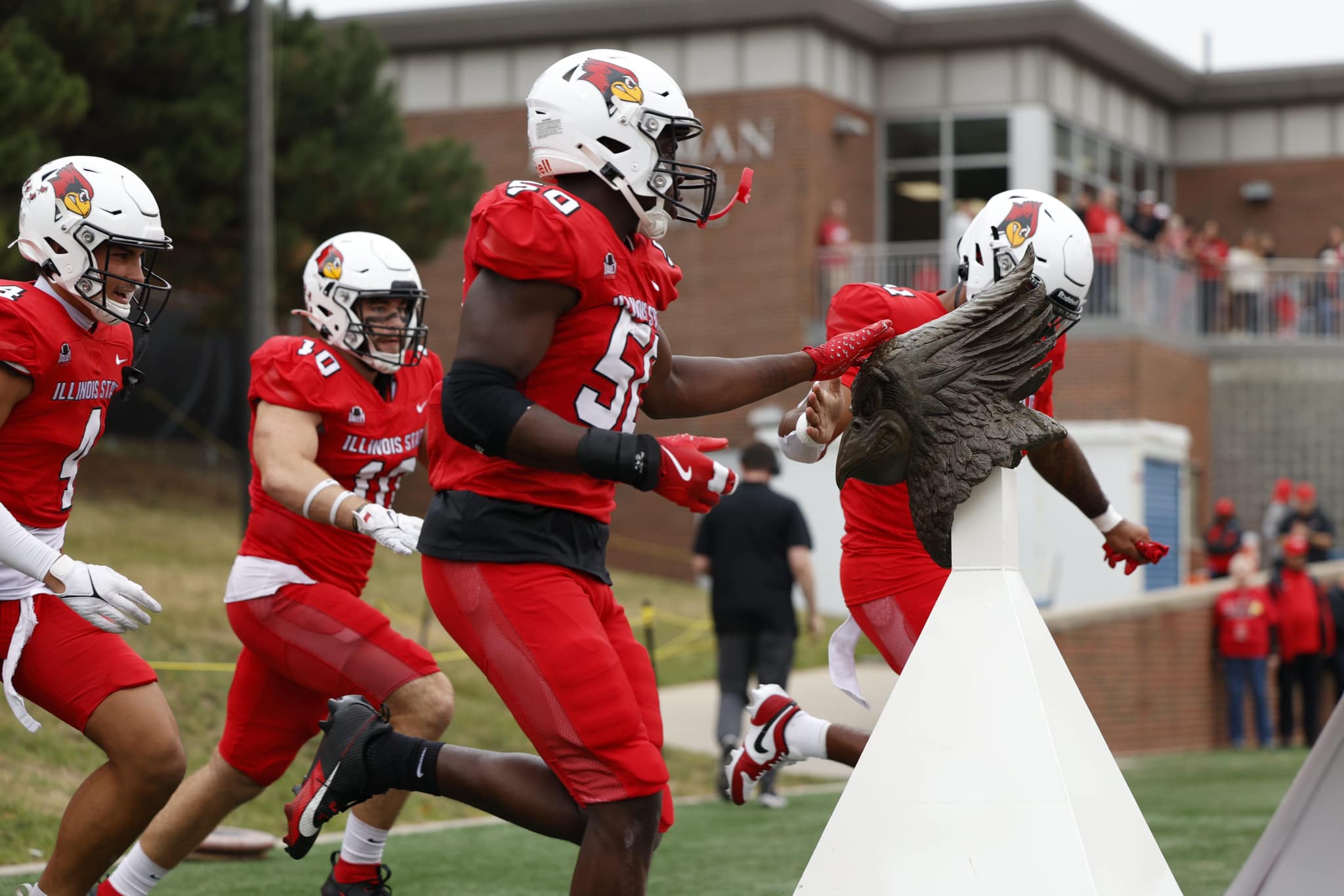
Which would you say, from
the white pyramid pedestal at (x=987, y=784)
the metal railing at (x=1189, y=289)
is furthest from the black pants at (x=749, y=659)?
the metal railing at (x=1189, y=289)

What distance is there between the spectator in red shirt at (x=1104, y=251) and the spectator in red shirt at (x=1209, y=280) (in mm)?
2216

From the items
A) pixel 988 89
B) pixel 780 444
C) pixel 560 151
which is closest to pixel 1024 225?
pixel 780 444

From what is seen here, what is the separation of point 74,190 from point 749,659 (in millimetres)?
6441

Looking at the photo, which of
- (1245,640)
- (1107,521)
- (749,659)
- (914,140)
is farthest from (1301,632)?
(914,140)

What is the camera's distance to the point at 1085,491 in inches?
223

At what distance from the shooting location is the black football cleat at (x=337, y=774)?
180 inches

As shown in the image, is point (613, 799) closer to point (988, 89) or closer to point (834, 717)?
point (834, 717)

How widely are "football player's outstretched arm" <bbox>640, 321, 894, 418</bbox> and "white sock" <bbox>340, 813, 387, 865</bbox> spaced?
1916mm

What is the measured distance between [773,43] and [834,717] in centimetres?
1332

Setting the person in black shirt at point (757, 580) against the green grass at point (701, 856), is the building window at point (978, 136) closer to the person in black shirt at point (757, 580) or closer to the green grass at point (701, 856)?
the person in black shirt at point (757, 580)

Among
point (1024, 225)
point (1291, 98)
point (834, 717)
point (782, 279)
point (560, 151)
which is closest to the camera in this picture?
point (560, 151)

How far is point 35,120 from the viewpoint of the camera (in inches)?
649

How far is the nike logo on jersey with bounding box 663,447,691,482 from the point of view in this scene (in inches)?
157

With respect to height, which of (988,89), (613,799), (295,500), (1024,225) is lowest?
(613,799)
